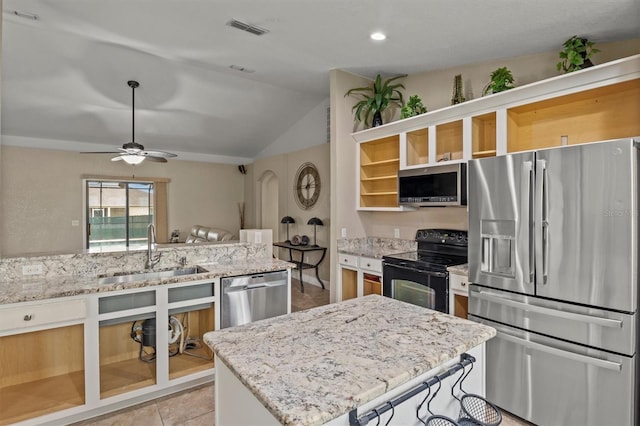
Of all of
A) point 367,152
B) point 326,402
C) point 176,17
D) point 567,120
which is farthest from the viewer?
point 367,152

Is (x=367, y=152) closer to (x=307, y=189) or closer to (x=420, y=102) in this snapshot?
(x=420, y=102)

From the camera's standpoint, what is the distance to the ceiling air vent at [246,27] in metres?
2.97

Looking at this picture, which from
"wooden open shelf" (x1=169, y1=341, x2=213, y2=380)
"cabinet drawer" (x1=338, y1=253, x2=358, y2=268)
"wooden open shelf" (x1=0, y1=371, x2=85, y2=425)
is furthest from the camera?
"cabinet drawer" (x1=338, y1=253, x2=358, y2=268)

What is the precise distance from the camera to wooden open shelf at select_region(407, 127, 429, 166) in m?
3.69

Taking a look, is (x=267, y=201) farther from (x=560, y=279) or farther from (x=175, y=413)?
(x=560, y=279)

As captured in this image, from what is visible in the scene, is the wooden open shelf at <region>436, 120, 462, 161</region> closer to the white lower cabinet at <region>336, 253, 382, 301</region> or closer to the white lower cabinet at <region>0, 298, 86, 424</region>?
the white lower cabinet at <region>336, 253, 382, 301</region>

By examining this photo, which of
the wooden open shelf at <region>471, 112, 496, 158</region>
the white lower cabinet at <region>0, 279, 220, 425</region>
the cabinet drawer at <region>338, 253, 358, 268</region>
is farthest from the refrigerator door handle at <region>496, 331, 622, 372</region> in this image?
the white lower cabinet at <region>0, 279, 220, 425</region>

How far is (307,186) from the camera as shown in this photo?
6.21 metres

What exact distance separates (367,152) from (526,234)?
2403 mm

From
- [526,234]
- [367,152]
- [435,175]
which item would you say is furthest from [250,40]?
[526,234]

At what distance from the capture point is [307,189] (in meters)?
6.22

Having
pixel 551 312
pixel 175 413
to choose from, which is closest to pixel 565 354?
pixel 551 312

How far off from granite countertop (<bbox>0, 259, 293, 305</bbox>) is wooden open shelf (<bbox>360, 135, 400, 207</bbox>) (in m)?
1.80

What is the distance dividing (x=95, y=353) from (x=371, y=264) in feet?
8.16
